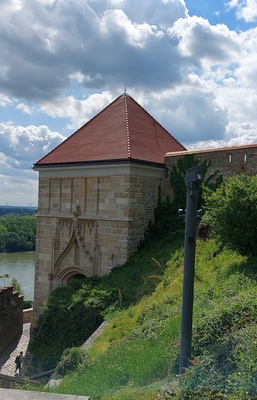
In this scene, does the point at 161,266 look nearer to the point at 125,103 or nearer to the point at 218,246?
the point at 218,246

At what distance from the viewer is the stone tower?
50.9 feet

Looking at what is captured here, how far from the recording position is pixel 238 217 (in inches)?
367

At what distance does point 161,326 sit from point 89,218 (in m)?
8.89

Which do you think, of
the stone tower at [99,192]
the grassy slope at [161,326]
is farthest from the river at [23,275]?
the grassy slope at [161,326]

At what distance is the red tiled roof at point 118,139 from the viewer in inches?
635

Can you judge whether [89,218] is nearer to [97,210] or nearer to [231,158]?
[97,210]

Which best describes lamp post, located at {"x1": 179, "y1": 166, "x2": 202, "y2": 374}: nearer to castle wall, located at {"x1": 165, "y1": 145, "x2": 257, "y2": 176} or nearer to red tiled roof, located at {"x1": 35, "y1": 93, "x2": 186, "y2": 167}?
castle wall, located at {"x1": 165, "y1": 145, "x2": 257, "y2": 176}

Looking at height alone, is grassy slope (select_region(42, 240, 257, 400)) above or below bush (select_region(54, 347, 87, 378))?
above

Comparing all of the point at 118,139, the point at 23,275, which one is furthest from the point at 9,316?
the point at 23,275

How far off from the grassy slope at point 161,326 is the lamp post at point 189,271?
0.71 ft

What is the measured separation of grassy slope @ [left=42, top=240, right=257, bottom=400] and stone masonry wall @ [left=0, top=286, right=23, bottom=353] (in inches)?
326

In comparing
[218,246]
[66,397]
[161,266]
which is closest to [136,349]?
[66,397]

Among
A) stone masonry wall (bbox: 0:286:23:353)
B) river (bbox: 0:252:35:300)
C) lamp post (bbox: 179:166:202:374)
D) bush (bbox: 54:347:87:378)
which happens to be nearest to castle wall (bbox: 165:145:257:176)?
bush (bbox: 54:347:87:378)

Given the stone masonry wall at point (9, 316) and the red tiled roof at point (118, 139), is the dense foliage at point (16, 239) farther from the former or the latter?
the red tiled roof at point (118, 139)
